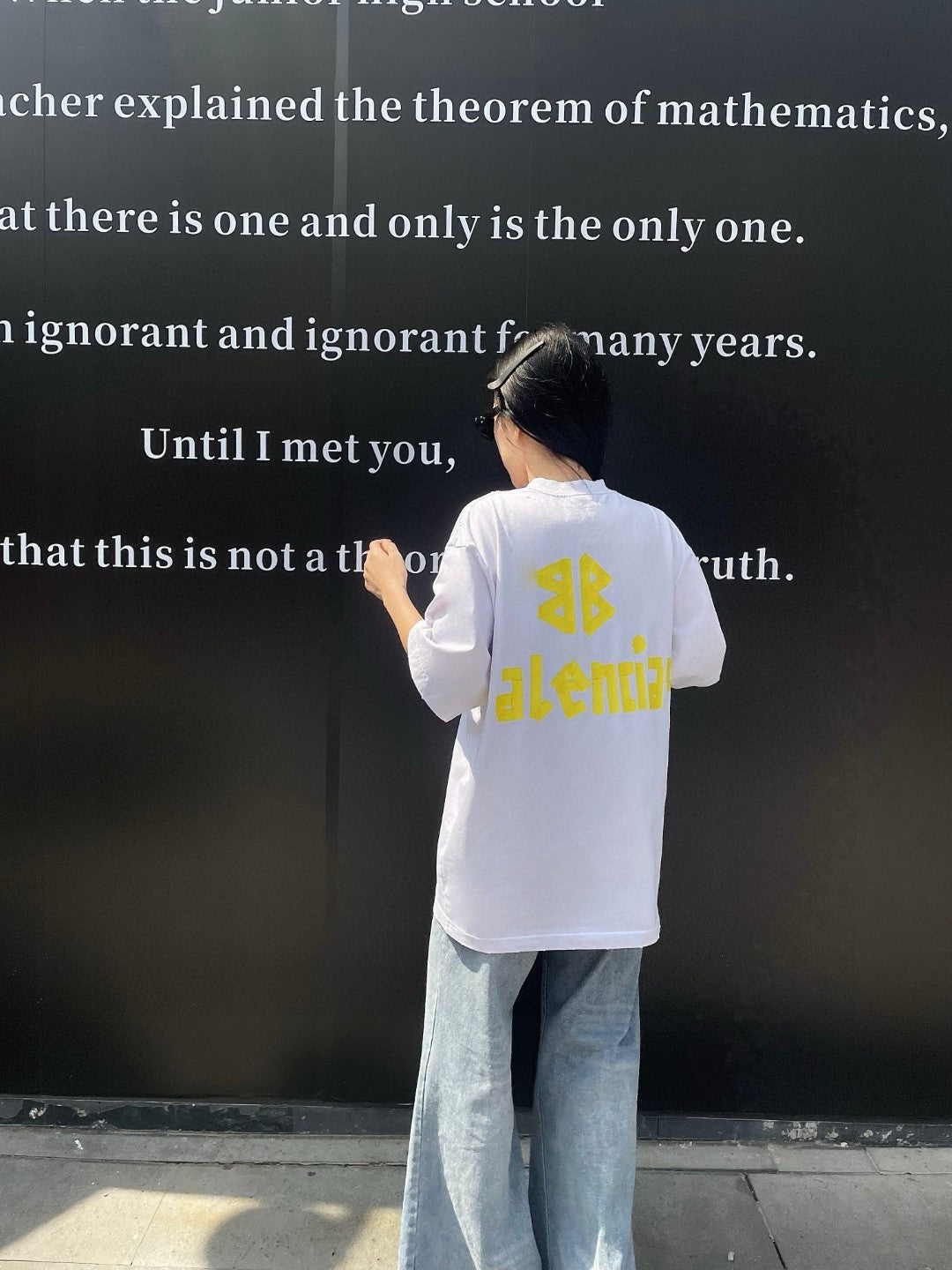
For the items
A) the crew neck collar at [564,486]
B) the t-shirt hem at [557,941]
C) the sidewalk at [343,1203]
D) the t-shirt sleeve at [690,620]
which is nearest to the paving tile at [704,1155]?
the sidewalk at [343,1203]

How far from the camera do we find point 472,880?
198 centimetres

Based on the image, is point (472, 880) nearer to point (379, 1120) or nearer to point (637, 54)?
point (379, 1120)

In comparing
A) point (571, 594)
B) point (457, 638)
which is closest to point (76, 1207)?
point (457, 638)

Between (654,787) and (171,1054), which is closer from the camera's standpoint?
(654,787)

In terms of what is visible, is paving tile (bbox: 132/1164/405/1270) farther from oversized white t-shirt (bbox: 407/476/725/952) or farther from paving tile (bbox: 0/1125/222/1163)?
oversized white t-shirt (bbox: 407/476/725/952)

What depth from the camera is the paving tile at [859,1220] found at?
2441 mm

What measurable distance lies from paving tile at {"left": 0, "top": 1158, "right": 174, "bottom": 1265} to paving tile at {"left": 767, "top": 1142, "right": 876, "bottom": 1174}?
1.51 meters

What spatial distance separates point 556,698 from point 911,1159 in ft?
5.83

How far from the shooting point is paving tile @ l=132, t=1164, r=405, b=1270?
2.42 meters

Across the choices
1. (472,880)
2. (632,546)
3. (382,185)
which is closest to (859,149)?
(382,185)

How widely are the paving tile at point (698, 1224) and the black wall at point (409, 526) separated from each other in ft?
0.69

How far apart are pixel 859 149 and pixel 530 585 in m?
1.55

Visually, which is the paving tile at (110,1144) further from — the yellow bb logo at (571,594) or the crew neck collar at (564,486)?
the crew neck collar at (564,486)

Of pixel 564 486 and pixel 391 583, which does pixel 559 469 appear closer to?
pixel 564 486
